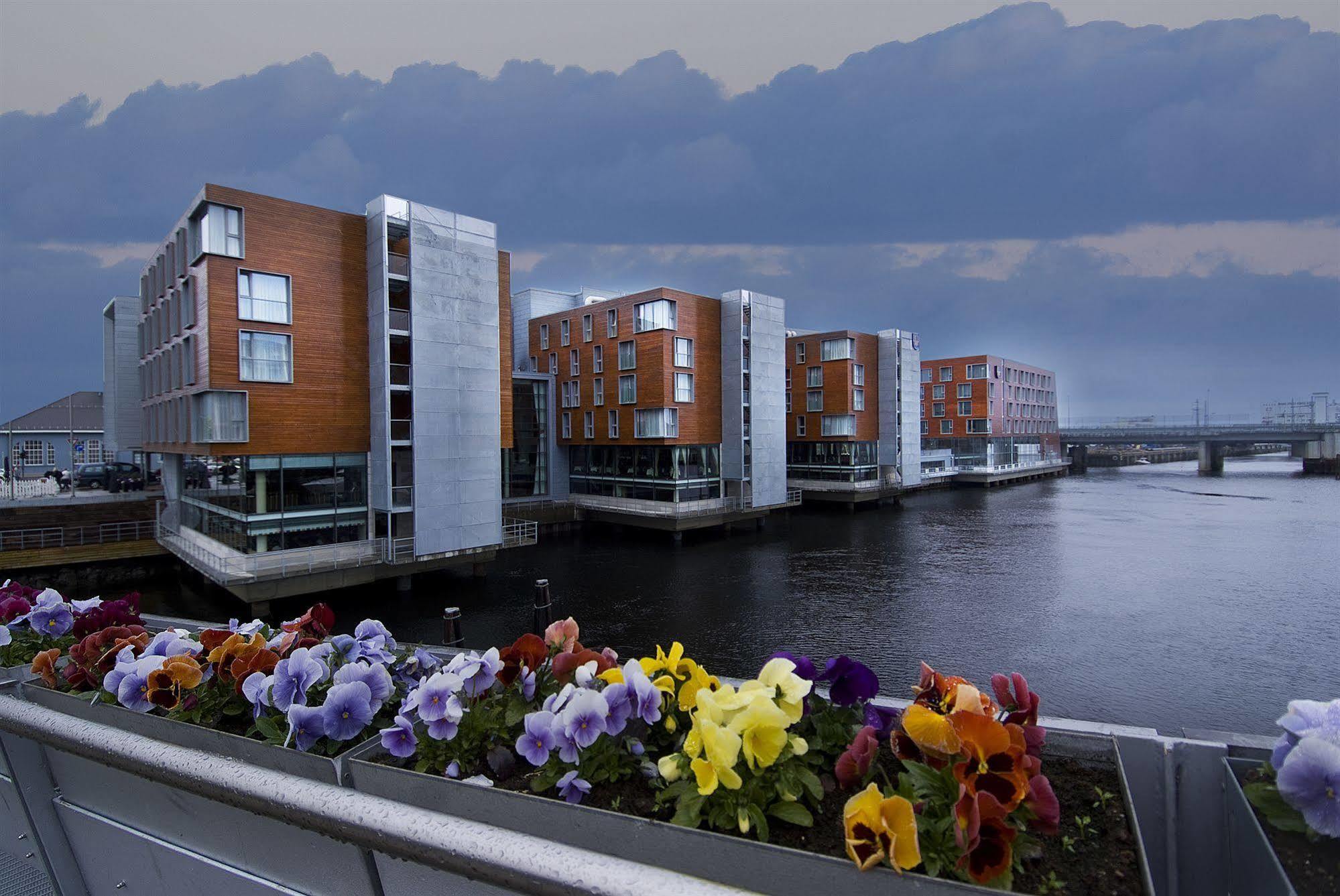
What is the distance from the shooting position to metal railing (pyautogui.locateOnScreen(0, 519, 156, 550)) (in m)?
24.2

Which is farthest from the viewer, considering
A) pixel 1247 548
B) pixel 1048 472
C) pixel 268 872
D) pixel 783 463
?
pixel 1048 472

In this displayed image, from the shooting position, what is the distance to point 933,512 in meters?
44.6

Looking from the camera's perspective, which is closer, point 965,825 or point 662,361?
point 965,825

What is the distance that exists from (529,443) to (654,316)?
10662 millimetres

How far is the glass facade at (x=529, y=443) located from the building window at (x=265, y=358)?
17.5 metres

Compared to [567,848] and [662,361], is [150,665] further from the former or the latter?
[662,361]

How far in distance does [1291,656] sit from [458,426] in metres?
22.9

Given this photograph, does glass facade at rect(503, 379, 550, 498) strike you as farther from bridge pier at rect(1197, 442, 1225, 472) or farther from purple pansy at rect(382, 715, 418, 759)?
bridge pier at rect(1197, 442, 1225, 472)

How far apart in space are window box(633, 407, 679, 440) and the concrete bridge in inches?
2937

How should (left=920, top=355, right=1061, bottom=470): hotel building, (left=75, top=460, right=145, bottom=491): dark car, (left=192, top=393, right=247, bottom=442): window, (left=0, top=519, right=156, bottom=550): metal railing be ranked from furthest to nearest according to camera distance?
(left=920, top=355, right=1061, bottom=470): hotel building → (left=75, top=460, right=145, bottom=491): dark car → (left=0, top=519, right=156, bottom=550): metal railing → (left=192, top=393, right=247, bottom=442): window

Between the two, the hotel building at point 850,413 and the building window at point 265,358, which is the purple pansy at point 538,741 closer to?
the building window at point 265,358

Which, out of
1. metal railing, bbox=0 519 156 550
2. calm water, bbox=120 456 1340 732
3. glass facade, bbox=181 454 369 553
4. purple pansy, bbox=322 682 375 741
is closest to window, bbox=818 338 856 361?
calm water, bbox=120 456 1340 732

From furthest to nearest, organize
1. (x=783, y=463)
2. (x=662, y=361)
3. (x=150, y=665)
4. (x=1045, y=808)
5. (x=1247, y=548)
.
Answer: (x=783, y=463) < (x=662, y=361) < (x=1247, y=548) < (x=150, y=665) < (x=1045, y=808)

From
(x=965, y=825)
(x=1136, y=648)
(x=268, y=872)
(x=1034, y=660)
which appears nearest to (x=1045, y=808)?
(x=965, y=825)
